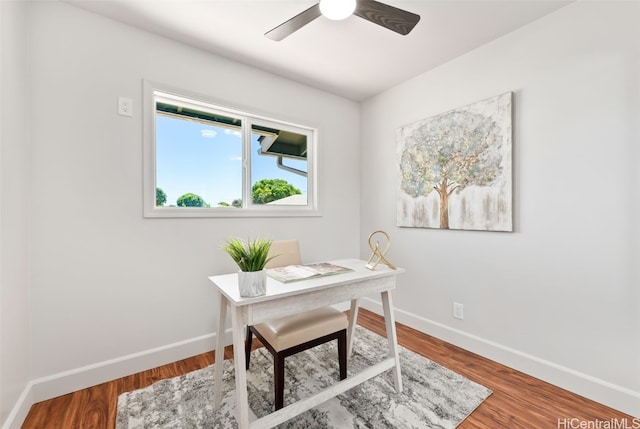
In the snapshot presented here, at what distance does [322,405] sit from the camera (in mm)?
1593

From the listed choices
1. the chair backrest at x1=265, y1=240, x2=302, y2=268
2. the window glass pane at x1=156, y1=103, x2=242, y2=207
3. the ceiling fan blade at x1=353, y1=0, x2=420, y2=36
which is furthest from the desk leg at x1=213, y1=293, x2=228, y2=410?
the ceiling fan blade at x1=353, y1=0, x2=420, y2=36

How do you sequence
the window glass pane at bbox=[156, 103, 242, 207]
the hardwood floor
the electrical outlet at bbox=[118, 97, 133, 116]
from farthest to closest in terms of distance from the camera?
the window glass pane at bbox=[156, 103, 242, 207] → the electrical outlet at bbox=[118, 97, 133, 116] → the hardwood floor

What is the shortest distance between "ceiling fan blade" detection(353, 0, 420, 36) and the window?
1395mm

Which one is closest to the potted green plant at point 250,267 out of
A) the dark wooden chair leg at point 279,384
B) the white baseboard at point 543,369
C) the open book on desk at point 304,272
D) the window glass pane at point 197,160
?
the open book on desk at point 304,272

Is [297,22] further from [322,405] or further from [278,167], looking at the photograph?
[322,405]

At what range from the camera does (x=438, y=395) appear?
1676 mm

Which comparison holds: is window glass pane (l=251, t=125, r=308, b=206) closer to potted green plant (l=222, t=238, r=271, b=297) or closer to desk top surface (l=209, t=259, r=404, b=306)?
desk top surface (l=209, t=259, r=404, b=306)

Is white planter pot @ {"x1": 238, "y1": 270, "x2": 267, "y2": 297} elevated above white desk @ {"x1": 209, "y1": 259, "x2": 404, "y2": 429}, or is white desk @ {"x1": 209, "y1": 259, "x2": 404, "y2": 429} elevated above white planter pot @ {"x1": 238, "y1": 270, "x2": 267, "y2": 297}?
white planter pot @ {"x1": 238, "y1": 270, "x2": 267, "y2": 297}

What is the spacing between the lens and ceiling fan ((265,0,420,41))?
134 cm

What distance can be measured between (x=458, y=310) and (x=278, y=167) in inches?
84.5

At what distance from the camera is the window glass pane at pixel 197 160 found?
2.16 m

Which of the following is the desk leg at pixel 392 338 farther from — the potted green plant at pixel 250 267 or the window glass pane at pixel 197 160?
the window glass pane at pixel 197 160

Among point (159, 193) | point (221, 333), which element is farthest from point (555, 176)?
point (159, 193)

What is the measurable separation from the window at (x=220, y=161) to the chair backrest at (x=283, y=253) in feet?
1.80
